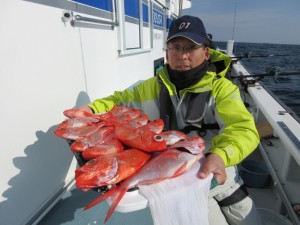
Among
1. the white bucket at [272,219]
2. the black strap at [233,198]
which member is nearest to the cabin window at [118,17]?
the black strap at [233,198]

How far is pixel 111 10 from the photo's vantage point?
9.52 ft

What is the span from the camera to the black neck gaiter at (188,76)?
180 cm

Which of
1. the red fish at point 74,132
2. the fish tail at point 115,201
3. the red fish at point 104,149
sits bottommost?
the fish tail at point 115,201

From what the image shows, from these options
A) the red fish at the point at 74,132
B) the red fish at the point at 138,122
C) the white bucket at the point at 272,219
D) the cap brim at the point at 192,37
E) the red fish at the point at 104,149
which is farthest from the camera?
the white bucket at the point at 272,219

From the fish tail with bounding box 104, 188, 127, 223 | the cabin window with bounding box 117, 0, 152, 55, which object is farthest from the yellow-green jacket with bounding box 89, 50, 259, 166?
the cabin window with bounding box 117, 0, 152, 55

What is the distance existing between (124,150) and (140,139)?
0.36 ft

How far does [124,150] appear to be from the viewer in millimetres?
1232

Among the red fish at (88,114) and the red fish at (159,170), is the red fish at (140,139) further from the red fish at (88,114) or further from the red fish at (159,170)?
the red fish at (88,114)

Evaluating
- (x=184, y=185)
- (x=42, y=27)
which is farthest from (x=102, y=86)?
(x=184, y=185)

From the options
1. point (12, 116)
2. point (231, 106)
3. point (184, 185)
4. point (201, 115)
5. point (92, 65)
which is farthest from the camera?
point (92, 65)

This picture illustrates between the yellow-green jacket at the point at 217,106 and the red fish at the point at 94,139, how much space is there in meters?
0.49

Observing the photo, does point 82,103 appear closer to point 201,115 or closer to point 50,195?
point 50,195

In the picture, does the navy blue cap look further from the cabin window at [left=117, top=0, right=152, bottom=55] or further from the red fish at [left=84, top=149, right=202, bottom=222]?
the cabin window at [left=117, top=0, right=152, bottom=55]

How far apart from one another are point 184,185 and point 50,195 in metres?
1.32
